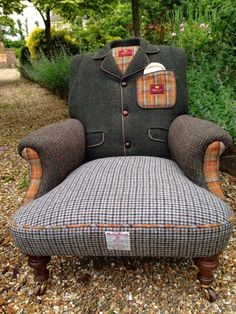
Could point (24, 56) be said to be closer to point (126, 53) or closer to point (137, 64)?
point (126, 53)

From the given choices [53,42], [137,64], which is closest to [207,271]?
[137,64]

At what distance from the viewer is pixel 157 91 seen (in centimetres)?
167

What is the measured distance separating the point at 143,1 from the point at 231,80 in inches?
96.6

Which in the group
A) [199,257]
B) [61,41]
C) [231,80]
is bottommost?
[199,257]

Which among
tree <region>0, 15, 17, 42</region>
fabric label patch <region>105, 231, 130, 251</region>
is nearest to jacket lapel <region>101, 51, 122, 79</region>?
fabric label patch <region>105, 231, 130, 251</region>

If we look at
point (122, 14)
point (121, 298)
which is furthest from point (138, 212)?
point (122, 14)

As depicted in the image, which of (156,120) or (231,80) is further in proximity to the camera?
(231,80)

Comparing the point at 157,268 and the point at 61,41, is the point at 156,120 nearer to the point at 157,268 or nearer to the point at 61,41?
the point at 157,268

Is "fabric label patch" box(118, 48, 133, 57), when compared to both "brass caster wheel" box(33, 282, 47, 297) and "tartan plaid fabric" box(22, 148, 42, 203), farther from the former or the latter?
"brass caster wheel" box(33, 282, 47, 297)

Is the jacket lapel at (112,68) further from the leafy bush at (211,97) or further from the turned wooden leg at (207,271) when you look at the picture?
the turned wooden leg at (207,271)

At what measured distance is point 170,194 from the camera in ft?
3.72

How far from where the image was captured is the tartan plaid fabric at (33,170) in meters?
1.30

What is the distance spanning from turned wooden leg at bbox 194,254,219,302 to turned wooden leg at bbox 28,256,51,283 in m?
0.66

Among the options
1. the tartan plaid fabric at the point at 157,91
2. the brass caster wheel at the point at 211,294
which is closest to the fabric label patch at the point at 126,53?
the tartan plaid fabric at the point at 157,91
